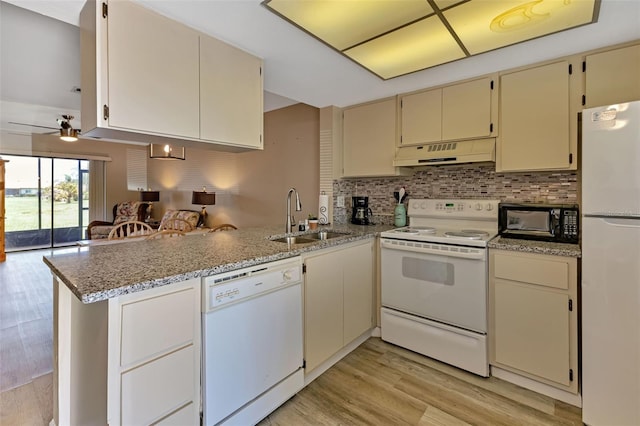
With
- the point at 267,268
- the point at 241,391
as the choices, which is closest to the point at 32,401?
the point at 241,391

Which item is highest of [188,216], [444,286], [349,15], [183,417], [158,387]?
[349,15]

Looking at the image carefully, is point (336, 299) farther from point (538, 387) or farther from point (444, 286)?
point (538, 387)

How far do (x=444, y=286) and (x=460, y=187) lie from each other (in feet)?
3.36

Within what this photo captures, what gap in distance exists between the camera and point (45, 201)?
657 centimetres

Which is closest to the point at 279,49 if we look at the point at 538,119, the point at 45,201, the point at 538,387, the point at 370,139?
the point at 370,139

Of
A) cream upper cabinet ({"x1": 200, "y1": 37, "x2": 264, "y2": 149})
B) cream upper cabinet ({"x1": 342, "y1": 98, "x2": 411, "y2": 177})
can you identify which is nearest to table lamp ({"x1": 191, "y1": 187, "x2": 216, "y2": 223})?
cream upper cabinet ({"x1": 342, "y1": 98, "x2": 411, "y2": 177})

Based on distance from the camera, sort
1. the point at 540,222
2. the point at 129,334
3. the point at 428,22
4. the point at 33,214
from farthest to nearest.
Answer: the point at 33,214
the point at 540,222
the point at 428,22
the point at 129,334

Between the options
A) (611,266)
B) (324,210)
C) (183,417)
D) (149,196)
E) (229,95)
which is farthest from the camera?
(149,196)

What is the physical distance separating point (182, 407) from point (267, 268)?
2.28 ft

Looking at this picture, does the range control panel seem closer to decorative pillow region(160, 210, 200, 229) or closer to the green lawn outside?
decorative pillow region(160, 210, 200, 229)

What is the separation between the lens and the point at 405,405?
5.88 feet

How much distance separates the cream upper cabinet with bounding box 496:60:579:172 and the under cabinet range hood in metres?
0.09

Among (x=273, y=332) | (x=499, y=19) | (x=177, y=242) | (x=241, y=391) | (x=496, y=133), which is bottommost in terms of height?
(x=241, y=391)

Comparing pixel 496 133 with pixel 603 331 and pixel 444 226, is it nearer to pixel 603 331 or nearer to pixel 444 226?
pixel 444 226
